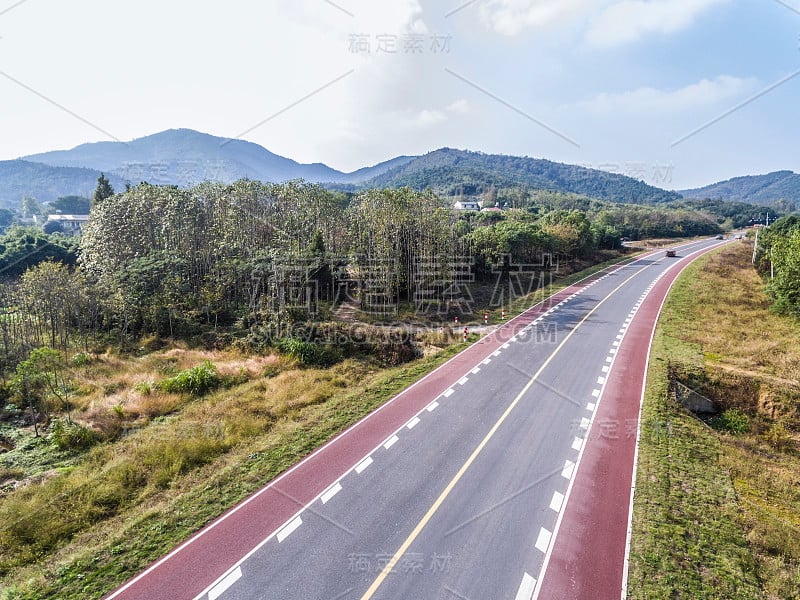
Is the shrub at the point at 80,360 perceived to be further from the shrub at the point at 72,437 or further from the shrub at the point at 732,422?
the shrub at the point at 732,422

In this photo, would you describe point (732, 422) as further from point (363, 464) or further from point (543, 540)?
point (363, 464)

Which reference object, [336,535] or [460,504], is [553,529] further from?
[336,535]

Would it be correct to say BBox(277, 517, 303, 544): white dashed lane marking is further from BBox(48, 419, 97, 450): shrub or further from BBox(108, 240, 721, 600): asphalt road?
BBox(48, 419, 97, 450): shrub

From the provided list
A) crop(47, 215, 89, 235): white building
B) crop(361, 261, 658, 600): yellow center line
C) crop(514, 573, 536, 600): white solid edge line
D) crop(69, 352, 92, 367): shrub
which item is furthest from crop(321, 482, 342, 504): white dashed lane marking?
crop(47, 215, 89, 235): white building

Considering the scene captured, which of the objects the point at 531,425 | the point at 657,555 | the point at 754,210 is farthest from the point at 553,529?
the point at 754,210

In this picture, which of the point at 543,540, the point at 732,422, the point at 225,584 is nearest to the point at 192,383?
the point at 225,584
